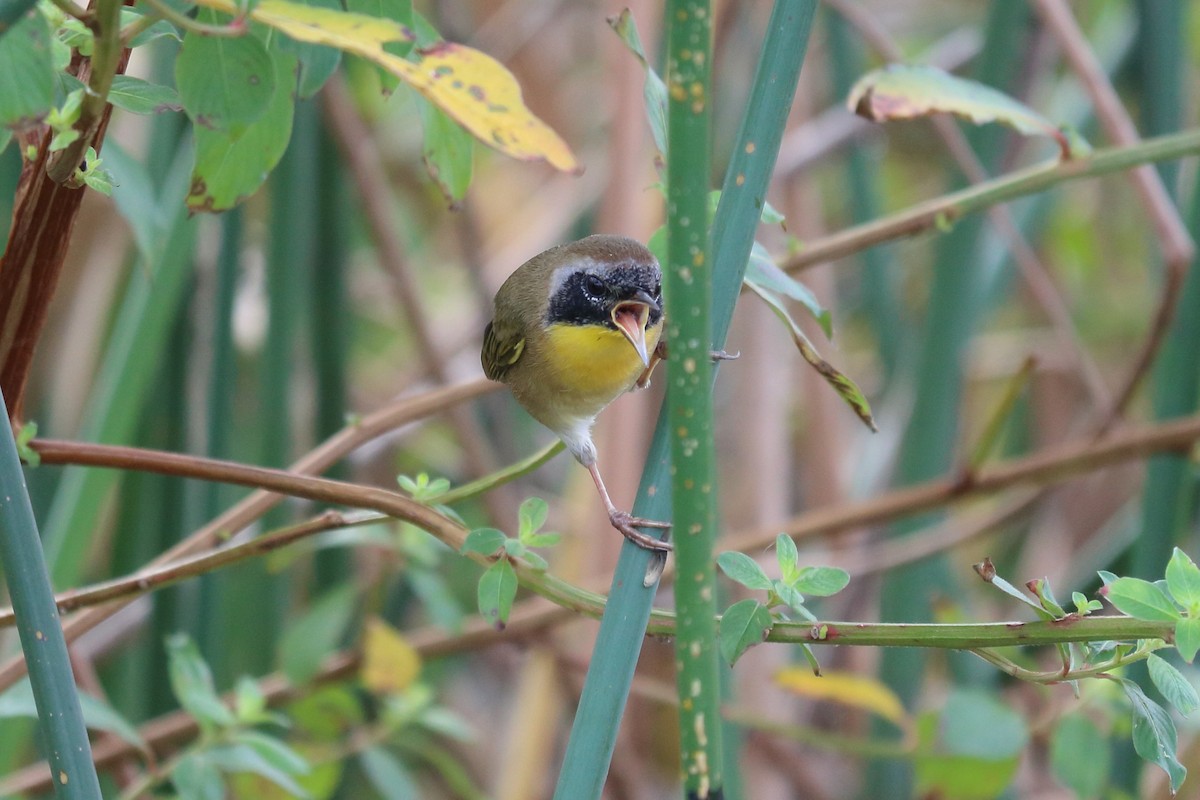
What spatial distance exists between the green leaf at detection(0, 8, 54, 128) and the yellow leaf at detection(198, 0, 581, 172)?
0.07 metres

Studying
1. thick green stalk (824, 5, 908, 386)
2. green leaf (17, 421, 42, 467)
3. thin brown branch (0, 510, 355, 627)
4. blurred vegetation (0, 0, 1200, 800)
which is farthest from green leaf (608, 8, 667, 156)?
thick green stalk (824, 5, 908, 386)

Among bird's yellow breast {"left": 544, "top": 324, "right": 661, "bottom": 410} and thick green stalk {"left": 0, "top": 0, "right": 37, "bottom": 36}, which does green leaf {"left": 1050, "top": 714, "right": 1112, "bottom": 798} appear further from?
thick green stalk {"left": 0, "top": 0, "right": 37, "bottom": 36}

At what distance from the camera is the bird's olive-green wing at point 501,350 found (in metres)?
1.25

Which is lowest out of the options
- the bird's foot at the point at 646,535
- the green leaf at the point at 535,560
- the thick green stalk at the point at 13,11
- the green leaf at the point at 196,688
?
the green leaf at the point at 196,688

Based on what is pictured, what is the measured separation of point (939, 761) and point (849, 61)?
1.16 meters

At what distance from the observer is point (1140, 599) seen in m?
0.59

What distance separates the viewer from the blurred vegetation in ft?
2.20

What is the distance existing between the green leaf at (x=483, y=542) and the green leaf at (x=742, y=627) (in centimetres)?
13

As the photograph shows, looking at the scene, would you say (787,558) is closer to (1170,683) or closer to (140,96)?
(1170,683)

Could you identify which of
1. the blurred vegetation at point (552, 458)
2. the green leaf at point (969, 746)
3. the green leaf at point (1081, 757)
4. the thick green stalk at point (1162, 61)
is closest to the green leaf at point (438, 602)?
the blurred vegetation at point (552, 458)

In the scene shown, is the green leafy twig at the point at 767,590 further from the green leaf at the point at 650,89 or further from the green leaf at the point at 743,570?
the green leaf at the point at 650,89

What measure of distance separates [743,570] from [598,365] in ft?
1.77

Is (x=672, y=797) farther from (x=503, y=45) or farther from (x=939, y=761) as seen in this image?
(x=503, y=45)

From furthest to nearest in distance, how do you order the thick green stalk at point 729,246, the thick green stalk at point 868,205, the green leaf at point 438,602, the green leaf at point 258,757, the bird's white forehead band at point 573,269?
the thick green stalk at point 868,205 < the green leaf at point 438,602 < the bird's white forehead band at point 573,269 < the green leaf at point 258,757 < the thick green stalk at point 729,246
